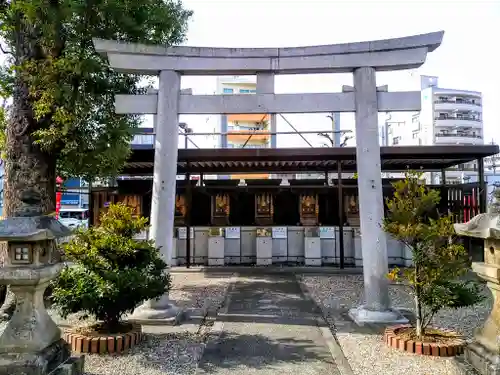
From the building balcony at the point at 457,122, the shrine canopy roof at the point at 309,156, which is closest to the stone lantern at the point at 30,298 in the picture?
the shrine canopy roof at the point at 309,156

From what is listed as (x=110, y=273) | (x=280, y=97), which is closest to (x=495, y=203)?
(x=280, y=97)

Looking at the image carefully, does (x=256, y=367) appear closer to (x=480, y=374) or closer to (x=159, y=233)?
(x=480, y=374)

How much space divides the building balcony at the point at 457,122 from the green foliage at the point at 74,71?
4010cm

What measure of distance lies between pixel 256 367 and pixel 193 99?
→ 15.2 ft

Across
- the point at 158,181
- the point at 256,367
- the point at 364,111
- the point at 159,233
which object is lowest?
the point at 256,367

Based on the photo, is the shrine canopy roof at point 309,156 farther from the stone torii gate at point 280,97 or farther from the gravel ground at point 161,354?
the gravel ground at point 161,354

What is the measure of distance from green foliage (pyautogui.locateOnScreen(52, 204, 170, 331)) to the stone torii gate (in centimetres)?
113

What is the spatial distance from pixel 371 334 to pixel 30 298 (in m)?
4.65

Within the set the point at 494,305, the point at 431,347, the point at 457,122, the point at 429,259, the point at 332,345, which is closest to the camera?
the point at 494,305

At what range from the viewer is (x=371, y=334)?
5.63 metres

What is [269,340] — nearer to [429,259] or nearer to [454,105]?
[429,259]

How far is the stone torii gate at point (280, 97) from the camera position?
Answer: 6418mm

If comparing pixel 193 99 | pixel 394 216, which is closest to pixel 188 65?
pixel 193 99

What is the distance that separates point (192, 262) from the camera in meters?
12.3
